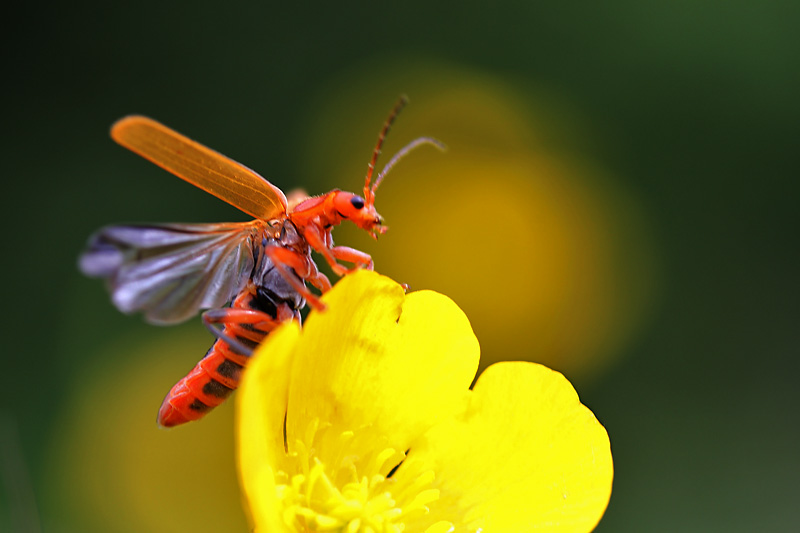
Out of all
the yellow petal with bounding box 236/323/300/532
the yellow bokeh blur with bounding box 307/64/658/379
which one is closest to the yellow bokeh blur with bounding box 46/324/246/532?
the yellow bokeh blur with bounding box 307/64/658/379

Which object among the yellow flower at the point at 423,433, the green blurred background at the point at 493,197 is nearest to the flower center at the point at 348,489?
the yellow flower at the point at 423,433

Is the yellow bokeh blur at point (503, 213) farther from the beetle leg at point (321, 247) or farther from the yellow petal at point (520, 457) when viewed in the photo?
the yellow petal at point (520, 457)

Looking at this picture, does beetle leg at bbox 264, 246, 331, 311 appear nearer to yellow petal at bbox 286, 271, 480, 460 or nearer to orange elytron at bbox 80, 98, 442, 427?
orange elytron at bbox 80, 98, 442, 427

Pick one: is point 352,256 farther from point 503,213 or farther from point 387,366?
point 503,213

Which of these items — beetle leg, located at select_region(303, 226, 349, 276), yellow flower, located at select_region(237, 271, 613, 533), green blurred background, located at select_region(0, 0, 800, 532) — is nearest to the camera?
yellow flower, located at select_region(237, 271, 613, 533)

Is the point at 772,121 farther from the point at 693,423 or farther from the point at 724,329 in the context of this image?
the point at 693,423

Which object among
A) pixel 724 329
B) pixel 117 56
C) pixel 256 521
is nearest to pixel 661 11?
pixel 724 329

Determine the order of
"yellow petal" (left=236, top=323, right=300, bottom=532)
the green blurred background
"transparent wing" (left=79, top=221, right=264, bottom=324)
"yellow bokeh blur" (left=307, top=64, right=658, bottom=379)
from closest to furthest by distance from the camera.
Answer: "yellow petal" (left=236, top=323, right=300, bottom=532) → "transparent wing" (left=79, top=221, right=264, bottom=324) → the green blurred background → "yellow bokeh blur" (left=307, top=64, right=658, bottom=379)
